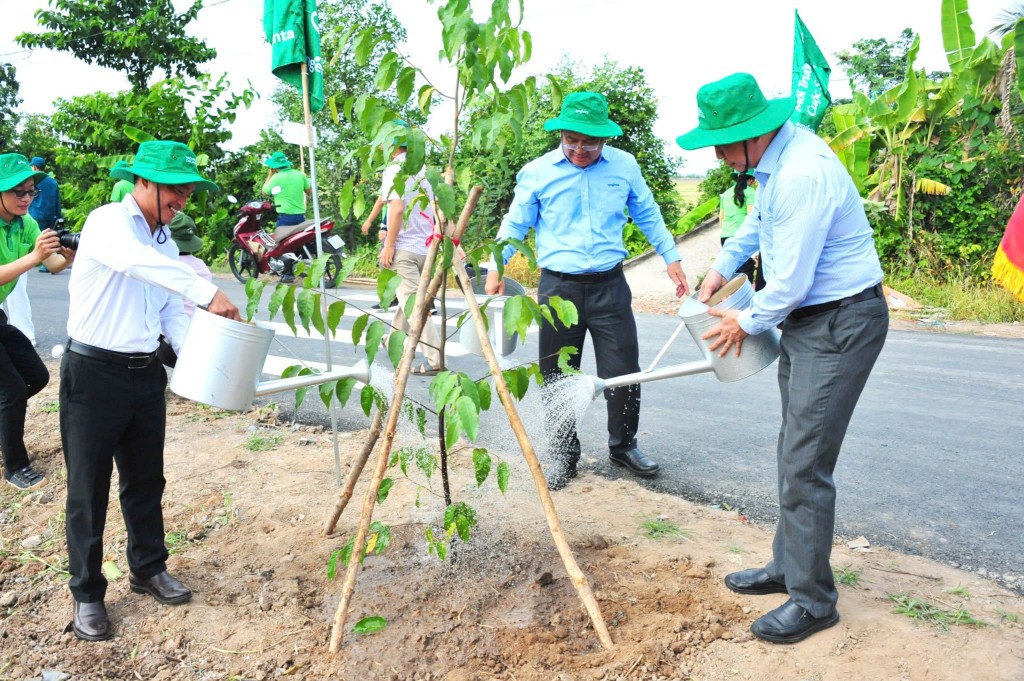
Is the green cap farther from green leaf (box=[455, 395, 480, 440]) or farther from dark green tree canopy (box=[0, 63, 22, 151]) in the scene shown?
dark green tree canopy (box=[0, 63, 22, 151])

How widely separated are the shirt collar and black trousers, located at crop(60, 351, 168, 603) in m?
2.30

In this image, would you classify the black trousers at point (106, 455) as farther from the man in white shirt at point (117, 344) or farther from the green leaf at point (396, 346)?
the green leaf at point (396, 346)

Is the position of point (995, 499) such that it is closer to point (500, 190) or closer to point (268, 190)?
point (268, 190)

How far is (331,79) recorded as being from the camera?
15703 millimetres

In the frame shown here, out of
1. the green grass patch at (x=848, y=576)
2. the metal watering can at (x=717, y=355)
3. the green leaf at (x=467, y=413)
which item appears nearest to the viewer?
the green leaf at (x=467, y=413)

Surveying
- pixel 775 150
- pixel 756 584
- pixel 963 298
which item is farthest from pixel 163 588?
pixel 963 298

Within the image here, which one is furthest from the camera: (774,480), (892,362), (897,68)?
(897,68)

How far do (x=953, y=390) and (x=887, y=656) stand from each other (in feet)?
13.5

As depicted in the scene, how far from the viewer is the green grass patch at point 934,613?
9.09 feet

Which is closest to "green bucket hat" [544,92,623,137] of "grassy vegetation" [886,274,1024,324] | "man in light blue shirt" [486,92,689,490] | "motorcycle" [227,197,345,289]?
"man in light blue shirt" [486,92,689,490]

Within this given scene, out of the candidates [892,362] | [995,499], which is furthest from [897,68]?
[995,499]

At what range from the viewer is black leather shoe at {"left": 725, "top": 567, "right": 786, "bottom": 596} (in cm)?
300

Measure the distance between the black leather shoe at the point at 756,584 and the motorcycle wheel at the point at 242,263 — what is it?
34.1 feet

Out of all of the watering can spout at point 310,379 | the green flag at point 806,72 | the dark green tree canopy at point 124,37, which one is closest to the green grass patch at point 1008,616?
the watering can spout at point 310,379
